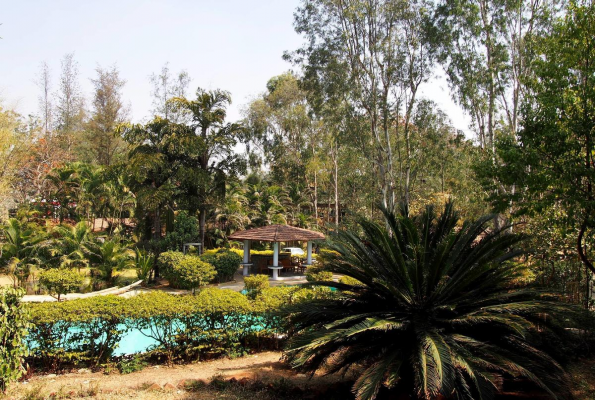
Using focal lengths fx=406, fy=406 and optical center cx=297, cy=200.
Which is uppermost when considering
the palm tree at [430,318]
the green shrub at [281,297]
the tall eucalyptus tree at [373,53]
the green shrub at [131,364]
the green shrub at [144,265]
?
the tall eucalyptus tree at [373,53]

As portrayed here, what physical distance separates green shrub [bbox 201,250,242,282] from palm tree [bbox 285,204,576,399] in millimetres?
11214

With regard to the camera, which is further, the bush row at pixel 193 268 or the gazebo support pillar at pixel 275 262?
the gazebo support pillar at pixel 275 262

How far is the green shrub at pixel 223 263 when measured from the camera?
15156 mm

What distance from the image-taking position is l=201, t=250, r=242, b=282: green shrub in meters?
15.2

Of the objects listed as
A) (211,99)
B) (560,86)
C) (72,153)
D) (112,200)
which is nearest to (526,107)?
(560,86)

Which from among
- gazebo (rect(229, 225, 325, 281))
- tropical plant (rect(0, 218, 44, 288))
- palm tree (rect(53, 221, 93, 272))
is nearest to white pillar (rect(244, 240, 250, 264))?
gazebo (rect(229, 225, 325, 281))

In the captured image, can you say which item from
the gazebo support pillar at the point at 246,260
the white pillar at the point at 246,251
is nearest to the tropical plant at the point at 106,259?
the gazebo support pillar at the point at 246,260

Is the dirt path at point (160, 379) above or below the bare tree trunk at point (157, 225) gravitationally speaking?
below

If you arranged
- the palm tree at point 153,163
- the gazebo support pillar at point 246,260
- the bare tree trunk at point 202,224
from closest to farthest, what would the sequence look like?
the palm tree at point 153,163 → the bare tree trunk at point 202,224 → the gazebo support pillar at point 246,260

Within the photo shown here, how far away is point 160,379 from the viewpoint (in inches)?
200

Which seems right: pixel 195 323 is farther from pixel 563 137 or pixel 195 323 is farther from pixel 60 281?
pixel 60 281

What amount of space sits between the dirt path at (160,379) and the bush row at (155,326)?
0.76ft

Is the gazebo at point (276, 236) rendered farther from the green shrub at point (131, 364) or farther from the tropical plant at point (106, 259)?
the green shrub at point (131, 364)

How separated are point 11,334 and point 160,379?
177 centimetres
